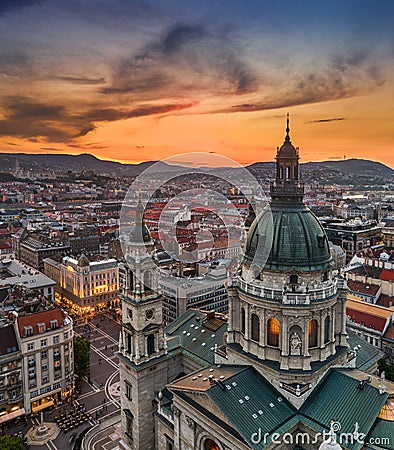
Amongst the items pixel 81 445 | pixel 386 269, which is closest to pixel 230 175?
pixel 81 445

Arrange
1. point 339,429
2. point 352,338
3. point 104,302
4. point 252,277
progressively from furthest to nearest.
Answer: point 104,302 → point 352,338 → point 252,277 → point 339,429

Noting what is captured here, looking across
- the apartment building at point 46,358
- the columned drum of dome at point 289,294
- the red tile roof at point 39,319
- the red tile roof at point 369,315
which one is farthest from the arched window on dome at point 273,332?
the red tile roof at point 39,319

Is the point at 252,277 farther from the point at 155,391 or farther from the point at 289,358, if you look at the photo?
Answer: the point at 155,391

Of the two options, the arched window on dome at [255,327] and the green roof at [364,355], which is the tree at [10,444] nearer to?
the arched window on dome at [255,327]

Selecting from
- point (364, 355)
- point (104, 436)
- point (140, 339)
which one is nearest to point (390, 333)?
point (364, 355)

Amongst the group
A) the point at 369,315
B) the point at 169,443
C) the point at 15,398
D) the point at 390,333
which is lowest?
the point at 15,398

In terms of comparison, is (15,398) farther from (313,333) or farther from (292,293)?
(292,293)

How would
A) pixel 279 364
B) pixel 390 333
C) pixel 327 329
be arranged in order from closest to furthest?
pixel 279 364 → pixel 327 329 → pixel 390 333
